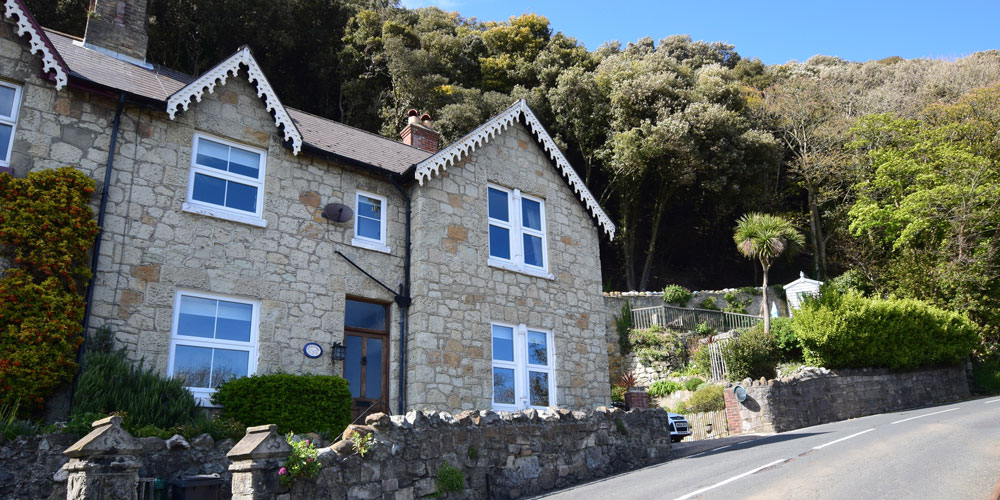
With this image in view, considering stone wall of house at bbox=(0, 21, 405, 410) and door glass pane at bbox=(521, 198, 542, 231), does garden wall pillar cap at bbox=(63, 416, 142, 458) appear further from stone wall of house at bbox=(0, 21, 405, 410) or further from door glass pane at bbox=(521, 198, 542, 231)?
door glass pane at bbox=(521, 198, 542, 231)

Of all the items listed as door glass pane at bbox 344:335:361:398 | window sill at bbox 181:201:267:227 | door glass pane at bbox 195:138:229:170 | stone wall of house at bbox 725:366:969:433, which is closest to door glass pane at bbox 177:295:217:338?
window sill at bbox 181:201:267:227

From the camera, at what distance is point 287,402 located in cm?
1111

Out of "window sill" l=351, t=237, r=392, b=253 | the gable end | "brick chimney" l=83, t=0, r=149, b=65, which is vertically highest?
"brick chimney" l=83, t=0, r=149, b=65

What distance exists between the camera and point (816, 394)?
20.9m

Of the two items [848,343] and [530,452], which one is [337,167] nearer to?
[530,452]

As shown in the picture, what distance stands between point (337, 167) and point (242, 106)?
7.14 ft

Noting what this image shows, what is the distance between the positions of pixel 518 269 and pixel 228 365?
657 cm

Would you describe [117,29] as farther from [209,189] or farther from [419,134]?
[419,134]

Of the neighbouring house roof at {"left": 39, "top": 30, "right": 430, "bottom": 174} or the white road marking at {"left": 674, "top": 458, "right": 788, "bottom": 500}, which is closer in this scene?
the white road marking at {"left": 674, "top": 458, "right": 788, "bottom": 500}

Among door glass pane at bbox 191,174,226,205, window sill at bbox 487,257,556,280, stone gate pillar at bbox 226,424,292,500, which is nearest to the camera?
stone gate pillar at bbox 226,424,292,500

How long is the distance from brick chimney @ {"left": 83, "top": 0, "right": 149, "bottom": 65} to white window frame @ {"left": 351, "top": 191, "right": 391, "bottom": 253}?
18.8 feet

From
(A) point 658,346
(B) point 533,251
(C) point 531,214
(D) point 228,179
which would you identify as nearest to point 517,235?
(B) point 533,251

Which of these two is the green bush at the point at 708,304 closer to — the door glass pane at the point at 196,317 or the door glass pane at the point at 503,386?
the door glass pane at the point at 503,386

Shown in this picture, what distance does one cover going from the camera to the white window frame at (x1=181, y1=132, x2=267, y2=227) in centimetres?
1199
